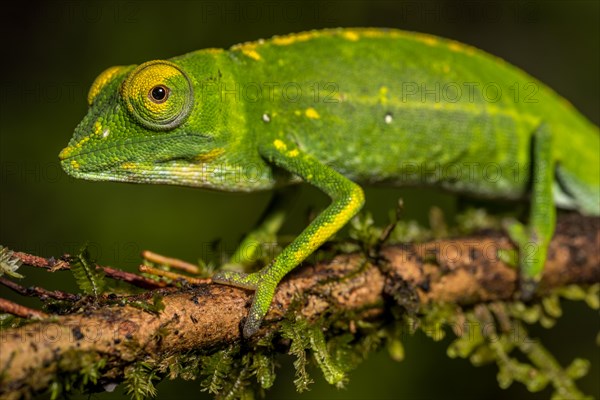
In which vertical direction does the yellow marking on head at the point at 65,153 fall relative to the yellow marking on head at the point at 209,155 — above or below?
above

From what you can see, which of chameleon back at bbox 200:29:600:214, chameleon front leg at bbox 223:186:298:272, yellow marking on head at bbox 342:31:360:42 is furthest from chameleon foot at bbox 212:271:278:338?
yellow marking on head at bbox 342:31:360:42

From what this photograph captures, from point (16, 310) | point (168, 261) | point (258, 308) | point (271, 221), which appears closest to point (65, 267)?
point (16, 310)

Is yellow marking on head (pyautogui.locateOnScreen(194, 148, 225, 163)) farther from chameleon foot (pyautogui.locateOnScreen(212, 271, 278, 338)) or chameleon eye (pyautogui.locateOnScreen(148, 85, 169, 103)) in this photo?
chameleon foot (pyautogui.locateOnScreen(212, 271, 278, 338))

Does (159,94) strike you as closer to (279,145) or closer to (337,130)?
(279,145)

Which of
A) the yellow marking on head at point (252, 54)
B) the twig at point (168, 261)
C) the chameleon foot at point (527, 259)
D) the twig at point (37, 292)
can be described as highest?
the yellow marking on head at point (252, 54)

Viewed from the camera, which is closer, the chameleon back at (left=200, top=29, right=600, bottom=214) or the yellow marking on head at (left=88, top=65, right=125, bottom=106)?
the yellow marking on head at (left=88, top=65, right=125, bottom=106)

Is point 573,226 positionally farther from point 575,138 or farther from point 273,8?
point 273,8

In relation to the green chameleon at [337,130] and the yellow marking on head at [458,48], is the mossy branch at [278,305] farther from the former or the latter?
the yellow marking on head at [458,48]

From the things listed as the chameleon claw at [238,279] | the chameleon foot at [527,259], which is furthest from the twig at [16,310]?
the chameleon foot at [527,259]
